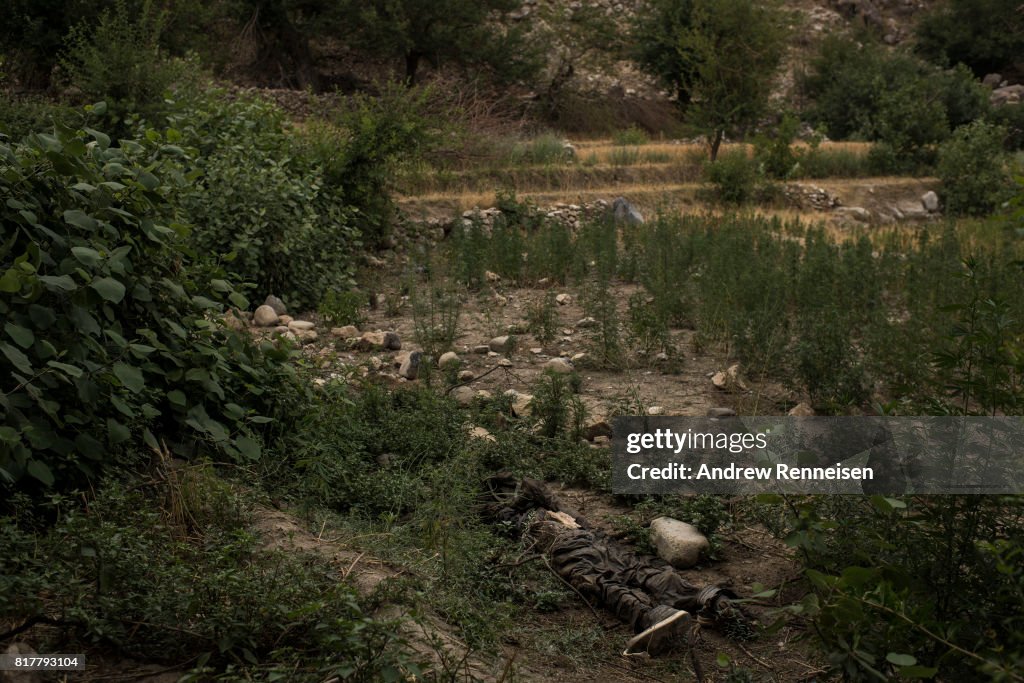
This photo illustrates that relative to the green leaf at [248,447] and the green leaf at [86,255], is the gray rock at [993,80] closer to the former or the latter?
the green leaf at [248,447]

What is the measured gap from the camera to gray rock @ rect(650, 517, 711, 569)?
4527 millimetres

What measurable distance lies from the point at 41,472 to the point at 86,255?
0.78 meters

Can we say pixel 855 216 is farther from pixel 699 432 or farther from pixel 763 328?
pixel 699 432

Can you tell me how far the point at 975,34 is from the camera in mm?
33875

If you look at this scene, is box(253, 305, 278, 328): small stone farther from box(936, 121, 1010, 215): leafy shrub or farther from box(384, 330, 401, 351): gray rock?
box(936, 121, 1010, 215): leafy shrub

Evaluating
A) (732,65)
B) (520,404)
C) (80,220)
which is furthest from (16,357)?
(732,65)

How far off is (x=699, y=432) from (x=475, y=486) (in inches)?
53.0

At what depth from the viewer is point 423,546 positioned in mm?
4156

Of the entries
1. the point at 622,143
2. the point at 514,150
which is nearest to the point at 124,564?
the point at 514,150

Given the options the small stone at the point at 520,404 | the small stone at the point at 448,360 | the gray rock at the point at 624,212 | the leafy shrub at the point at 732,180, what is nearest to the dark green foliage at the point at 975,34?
the leafy shrub at the point at 732,180

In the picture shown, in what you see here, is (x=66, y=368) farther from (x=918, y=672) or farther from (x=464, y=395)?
(x=464, y=395)

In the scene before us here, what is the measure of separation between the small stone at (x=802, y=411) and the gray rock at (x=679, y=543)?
5.37ft

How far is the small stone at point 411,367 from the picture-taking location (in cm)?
702

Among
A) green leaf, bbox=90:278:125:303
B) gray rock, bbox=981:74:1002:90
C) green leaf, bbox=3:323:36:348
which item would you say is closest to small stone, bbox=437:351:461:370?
green leaf, bbox=90:278:125:303
